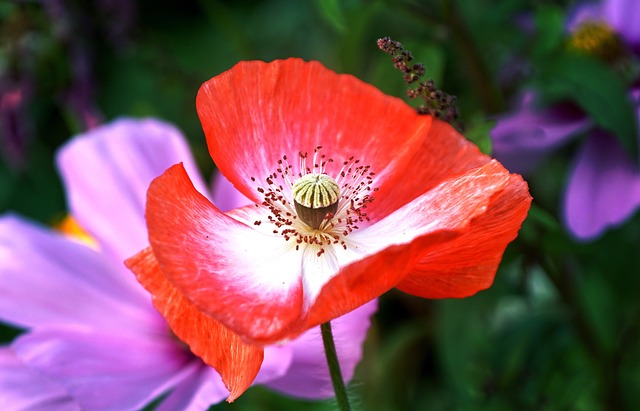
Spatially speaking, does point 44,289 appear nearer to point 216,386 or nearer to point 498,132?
point 216,386

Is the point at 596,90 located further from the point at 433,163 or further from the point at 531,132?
the point at 433,163

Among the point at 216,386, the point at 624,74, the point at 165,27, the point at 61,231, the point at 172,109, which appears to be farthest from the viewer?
the point at 165,27

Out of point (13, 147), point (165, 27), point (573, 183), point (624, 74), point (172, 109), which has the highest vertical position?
point (165, 27)

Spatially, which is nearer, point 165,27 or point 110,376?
point 110,376

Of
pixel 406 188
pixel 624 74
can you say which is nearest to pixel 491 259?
Result: pixel 406 188

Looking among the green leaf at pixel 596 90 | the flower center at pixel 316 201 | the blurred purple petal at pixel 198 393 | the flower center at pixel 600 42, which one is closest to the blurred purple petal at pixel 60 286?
the blurred purple petal at pixel 198 393

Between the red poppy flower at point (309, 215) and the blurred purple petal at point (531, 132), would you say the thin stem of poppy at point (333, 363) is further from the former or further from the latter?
the blurred purple petal at point (531, 132)

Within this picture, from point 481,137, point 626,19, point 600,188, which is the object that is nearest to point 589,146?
point 600,188
